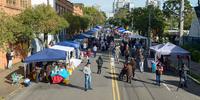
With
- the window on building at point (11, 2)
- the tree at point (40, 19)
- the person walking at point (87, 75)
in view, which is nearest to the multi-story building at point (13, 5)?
the window on building at point (11, 2)

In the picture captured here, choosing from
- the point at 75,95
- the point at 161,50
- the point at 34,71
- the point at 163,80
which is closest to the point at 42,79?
the point at 34,71

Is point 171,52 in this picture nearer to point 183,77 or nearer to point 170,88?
point 183,77

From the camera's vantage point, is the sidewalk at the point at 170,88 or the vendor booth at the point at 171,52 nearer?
the sidewalk at the point at 170,88

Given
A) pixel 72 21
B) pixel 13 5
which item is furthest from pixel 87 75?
pixel 72 21

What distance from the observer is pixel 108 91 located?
23.6 metres

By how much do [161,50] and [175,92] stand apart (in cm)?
1060

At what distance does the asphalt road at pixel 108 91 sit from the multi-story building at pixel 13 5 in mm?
10569

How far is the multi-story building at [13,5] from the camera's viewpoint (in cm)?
3646

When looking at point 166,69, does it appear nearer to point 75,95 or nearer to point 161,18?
point 75,95

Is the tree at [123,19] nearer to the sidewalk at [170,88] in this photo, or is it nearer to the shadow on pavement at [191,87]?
the sidewalk at [170,88]

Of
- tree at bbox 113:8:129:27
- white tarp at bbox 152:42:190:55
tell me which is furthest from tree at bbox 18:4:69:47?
tree at bbox 113:8:129:27

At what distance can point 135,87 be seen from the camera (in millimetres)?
25375

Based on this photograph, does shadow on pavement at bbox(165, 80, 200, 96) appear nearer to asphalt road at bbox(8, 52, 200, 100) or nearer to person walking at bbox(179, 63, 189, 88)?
asphalt road at bbox(8, 52, 200, 100)

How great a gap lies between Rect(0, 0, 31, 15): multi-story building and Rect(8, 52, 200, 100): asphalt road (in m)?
10.6
